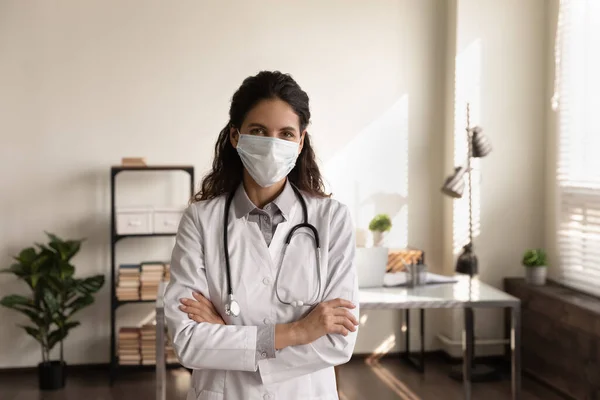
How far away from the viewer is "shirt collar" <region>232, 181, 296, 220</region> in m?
1.90

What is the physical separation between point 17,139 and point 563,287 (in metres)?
3.52

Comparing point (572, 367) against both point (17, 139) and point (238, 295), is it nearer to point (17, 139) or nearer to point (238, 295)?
point (238, 295)

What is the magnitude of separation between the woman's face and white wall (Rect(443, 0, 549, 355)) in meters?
3.23

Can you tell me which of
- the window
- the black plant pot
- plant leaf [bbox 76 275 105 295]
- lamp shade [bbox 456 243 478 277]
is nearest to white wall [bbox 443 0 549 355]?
the window

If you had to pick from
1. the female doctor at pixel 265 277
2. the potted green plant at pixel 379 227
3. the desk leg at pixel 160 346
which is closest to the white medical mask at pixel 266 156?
the female doctor at pixel 265 277

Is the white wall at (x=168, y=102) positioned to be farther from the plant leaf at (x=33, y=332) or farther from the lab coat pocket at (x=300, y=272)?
the lab coat pocket at (x=300, y=272)

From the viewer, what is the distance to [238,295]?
5.96 feet

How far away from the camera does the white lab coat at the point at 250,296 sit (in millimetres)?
1816

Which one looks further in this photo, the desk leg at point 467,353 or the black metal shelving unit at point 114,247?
the black metal shelving unit at point 114,247

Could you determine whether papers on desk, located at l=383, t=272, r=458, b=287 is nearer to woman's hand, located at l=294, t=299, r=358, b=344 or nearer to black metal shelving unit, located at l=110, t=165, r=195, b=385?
black metal shelving unit, located at l=110, t=165, r=195, b=385

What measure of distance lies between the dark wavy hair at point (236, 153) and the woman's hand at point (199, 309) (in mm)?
282

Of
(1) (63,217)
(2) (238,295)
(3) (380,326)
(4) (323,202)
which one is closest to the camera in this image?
(2) (238,295)

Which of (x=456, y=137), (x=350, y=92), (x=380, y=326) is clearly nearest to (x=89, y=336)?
(x=380, y=326)

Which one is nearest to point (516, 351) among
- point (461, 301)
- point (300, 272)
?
point (461, 301)
